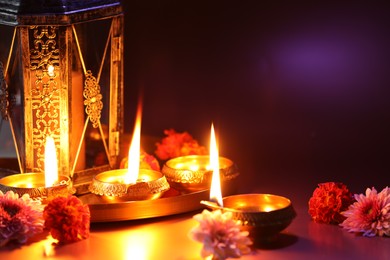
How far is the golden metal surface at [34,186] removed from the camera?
1.31 m

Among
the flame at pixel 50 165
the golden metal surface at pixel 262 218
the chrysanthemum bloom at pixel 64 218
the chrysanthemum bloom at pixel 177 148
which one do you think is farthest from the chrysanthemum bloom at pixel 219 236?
the chrysanthemum bloom at pixel 177 148

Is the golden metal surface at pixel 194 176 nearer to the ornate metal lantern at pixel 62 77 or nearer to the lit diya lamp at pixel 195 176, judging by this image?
the lit diya lamp at pixel 195 176

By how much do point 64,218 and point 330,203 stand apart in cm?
38

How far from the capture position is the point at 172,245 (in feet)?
4.09

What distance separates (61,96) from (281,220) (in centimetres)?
41

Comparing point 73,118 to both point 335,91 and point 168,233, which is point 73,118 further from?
point 335,91

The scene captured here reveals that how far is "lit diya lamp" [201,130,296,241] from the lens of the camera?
1.21 metres

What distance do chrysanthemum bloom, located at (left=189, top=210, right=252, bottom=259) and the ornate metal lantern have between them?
36cm

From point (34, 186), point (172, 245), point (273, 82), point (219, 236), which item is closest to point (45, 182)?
point (34, 186)

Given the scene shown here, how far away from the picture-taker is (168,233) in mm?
1298

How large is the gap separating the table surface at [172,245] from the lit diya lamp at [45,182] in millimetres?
65

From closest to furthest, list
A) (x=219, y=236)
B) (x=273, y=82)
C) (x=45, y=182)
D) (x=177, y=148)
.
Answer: (x=219, y=236)
(x=45, y=182)
(x=177, y=148)
(x=273, y=82)

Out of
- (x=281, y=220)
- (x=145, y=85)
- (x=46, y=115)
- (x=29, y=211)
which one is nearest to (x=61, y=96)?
(x=46, y=115)

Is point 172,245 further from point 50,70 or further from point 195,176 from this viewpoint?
point 50,70
